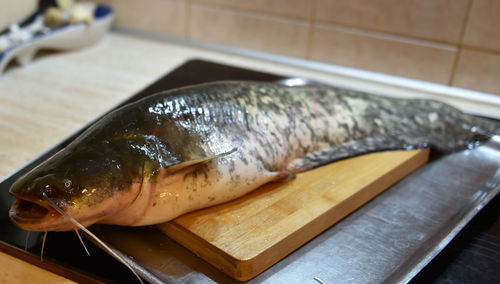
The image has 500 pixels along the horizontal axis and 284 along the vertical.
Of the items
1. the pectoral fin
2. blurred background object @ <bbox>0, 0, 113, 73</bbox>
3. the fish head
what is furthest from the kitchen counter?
the pectoral fin

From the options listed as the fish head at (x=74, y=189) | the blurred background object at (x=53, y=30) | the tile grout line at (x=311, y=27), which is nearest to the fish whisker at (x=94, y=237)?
the fish head at (x=74, y=189)

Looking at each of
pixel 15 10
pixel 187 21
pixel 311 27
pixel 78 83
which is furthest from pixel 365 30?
pixel 15 10

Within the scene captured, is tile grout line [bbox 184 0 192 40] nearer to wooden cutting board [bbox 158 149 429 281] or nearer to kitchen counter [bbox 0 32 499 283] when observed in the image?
kitchen counter [bbox 0 32 499 283]

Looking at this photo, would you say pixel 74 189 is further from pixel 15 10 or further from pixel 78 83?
pixel 15 10

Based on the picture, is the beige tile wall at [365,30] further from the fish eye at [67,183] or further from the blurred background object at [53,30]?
the fish eye at [67,183]

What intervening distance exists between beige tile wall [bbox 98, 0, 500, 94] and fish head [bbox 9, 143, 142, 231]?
1121 millimetres

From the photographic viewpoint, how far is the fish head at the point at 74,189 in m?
0.69

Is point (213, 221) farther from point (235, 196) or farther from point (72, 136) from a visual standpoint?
point (72, 136)

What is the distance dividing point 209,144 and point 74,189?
0.79 feet

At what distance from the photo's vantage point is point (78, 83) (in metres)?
1.57

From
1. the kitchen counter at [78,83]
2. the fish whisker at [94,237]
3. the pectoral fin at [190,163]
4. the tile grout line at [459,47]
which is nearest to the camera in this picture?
the fish whisker at [94,237]

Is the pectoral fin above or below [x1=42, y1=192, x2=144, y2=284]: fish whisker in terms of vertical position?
above

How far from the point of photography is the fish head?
2.27 feet

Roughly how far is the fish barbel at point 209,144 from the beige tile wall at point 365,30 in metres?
0.39
